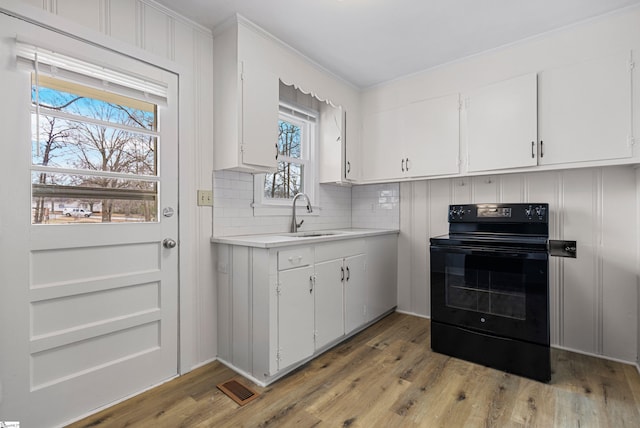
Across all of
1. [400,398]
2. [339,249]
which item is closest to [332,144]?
[339,249]

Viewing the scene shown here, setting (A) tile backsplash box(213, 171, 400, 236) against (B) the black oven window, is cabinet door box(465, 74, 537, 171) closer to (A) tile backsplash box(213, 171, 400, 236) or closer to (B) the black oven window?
(B) the black oven window

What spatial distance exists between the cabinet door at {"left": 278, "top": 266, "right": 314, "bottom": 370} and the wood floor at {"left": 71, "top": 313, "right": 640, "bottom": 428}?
5.9 inches

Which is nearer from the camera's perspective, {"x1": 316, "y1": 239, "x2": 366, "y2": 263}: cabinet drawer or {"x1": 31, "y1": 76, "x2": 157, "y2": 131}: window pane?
{"x1": 31, "y1": 76, "x2": 157, "y2": 131}: window pane

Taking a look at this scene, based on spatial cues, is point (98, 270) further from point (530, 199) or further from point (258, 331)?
point (530, 199)

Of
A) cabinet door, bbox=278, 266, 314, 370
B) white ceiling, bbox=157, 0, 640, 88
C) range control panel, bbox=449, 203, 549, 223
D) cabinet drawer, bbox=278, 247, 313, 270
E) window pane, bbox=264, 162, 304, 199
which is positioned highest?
white ceiling, bbox=157, 0, 640, 88

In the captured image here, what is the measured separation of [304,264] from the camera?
2.19 metres

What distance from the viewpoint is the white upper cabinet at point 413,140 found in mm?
2783

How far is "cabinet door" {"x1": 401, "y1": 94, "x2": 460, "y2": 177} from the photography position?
9.05ft

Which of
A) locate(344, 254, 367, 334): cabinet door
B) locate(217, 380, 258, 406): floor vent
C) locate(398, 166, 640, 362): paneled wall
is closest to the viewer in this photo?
locate(217, 380, 258, 406): floor vent

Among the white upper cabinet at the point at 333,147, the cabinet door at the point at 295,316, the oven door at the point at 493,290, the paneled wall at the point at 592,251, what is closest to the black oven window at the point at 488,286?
the oven door at the point at 493,290

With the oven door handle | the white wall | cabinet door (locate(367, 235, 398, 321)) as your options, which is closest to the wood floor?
the white wall

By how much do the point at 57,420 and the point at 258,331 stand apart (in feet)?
3.52

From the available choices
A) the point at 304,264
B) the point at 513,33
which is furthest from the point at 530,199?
the point at 304,264

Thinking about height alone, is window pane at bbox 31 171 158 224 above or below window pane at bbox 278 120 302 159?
below
